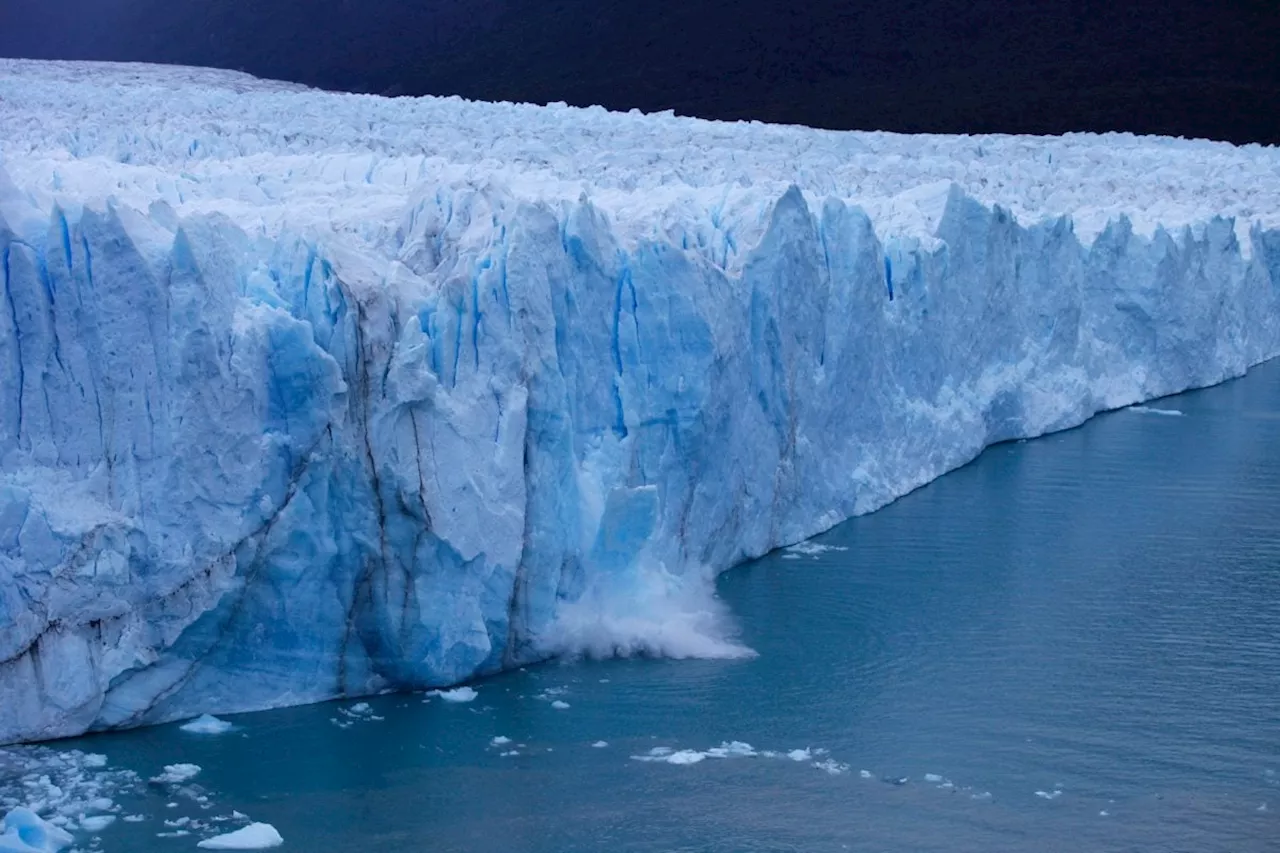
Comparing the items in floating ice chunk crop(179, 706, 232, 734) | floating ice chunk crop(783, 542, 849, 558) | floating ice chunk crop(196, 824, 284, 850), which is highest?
floating ice chunk crop(783, 542, 849, 558)

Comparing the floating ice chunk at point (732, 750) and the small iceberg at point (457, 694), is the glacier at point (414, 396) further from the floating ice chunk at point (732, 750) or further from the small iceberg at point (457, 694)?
the floating ice chunk at point (732, 750)

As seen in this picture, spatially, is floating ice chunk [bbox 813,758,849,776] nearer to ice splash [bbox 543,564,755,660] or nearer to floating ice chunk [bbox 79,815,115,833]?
ice splash [bbox 543,564,755,660]

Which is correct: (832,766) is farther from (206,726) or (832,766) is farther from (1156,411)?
(1156,411)

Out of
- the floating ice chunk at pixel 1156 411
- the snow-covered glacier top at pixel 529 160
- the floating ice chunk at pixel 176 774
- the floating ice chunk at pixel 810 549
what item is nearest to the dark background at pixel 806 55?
the snow-covered glacier top at pixel 529 160

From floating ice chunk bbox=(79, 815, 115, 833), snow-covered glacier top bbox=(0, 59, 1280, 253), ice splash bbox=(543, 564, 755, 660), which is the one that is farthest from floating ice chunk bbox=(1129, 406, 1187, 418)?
floating ice chunk bbox=(79, 815, 115, 833)

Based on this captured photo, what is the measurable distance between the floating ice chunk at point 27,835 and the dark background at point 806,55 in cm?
1638

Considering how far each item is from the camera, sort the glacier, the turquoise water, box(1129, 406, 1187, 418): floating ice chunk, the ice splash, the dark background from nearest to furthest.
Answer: the turquoise water → the glacier → the ice splash → box(1129, 406, 1187, 418): floating ice chunk → the dark background

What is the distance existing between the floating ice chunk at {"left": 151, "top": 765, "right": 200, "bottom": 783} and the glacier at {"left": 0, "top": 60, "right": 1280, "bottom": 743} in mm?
344

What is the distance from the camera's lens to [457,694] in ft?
20.1

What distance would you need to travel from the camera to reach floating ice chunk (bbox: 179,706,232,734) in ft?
18.5

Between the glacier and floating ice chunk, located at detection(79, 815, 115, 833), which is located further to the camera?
the glacier

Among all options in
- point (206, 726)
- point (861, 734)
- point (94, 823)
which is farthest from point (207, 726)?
point (861, 734)

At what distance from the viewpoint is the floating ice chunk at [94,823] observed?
494 cm

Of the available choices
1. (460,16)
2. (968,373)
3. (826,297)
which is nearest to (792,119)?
(460,16)
